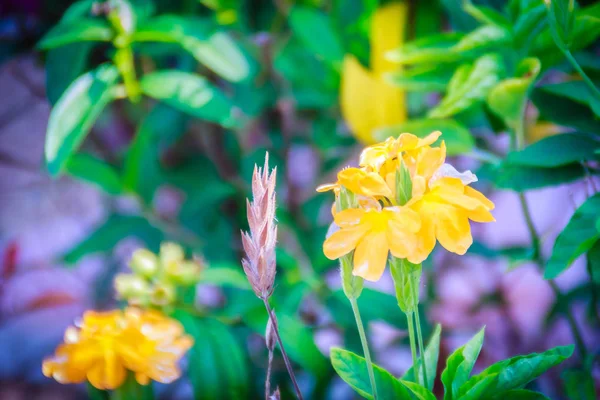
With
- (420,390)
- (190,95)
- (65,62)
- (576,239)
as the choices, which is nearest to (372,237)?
(420,390)

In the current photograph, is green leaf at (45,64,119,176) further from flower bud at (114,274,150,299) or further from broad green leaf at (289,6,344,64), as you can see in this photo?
broad green leaf at (289,6,344,64)

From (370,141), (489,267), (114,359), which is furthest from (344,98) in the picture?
(489,267)

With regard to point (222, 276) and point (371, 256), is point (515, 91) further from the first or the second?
point (222, 276)

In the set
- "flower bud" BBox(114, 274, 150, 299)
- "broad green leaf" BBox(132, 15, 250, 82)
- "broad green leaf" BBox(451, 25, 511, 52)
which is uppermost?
"broad green leaf" BBox(451, 25, 511, 52)

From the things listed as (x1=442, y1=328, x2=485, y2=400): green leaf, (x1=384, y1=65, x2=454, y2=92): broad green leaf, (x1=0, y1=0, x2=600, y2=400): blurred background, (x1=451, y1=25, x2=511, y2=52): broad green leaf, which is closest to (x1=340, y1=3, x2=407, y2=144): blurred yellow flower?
(x1=0, y1=0, x2=600, y2=400): blurred background

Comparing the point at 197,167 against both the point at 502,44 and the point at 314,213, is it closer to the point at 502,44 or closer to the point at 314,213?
the point at 314,213

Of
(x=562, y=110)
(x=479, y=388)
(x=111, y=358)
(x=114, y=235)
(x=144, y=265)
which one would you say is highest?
(x=562, y=110)
